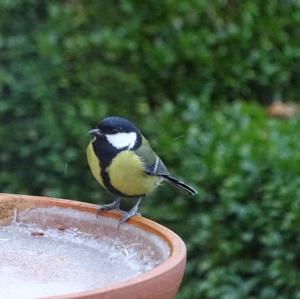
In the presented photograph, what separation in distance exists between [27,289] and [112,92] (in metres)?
2.90

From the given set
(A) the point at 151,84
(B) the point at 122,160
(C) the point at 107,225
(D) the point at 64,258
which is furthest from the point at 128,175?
(A) the point at 151,84

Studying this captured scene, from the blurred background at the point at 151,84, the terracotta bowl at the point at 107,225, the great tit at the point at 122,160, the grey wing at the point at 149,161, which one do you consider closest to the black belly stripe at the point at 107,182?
the great tit at the point at 122,160

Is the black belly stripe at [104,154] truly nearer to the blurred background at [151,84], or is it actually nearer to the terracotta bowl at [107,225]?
the terracotta bowl at [107,225]

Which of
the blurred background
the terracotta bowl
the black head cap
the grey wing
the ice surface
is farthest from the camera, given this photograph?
the blurred background

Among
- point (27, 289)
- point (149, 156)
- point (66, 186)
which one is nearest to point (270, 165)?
point (149, 156)

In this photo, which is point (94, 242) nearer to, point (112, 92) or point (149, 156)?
point (149, 156)

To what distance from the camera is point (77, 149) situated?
5.23m

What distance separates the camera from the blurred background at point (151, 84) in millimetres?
4793

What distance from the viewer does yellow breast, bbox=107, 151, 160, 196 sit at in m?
3.41

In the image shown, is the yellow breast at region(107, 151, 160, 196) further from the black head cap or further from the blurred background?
the blurred background

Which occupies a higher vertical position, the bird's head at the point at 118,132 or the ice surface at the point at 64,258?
the bird's head at the point at 118,132

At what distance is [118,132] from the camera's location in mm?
3338

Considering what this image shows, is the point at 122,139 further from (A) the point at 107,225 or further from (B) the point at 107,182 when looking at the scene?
(A) the point at 107,225

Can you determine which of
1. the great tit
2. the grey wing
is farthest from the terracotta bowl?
the grey wing
